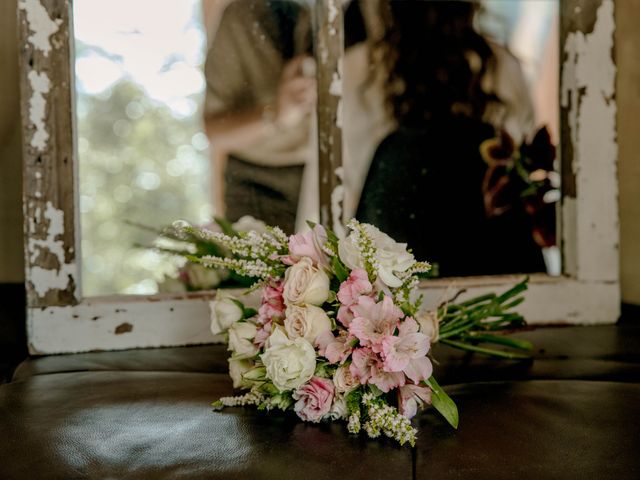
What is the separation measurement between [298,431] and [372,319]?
0.16m

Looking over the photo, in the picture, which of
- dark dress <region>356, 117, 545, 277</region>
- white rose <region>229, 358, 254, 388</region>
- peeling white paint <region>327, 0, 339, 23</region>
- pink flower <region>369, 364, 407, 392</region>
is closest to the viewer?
pink flower <region>369, 364, 407, 392</region>

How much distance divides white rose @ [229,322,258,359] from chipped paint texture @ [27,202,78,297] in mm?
500

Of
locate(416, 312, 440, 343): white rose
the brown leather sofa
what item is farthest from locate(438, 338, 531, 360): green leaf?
locate(416, 312, 440, 343): white rose

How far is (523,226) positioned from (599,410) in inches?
52.1

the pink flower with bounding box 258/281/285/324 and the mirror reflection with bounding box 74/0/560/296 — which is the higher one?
the mirror reflection with bounding box 74/0/560/296

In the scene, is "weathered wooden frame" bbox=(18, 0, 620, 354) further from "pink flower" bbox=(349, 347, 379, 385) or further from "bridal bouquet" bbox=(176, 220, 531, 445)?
"pink flower" bbox=(349, 347, 379, 385)

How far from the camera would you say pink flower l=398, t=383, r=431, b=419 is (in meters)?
0.77

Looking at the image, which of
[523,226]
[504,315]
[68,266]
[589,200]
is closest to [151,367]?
[68,266]

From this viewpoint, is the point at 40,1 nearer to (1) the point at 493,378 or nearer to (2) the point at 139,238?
(1) the point at 493,378

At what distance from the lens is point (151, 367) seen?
1094 millimetres

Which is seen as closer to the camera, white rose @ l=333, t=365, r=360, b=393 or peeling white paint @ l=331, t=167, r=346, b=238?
white rose @ l=333, t=365, r=360, b=393

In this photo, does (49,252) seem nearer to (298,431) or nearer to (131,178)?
(298,431)

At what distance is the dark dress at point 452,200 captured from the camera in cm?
204

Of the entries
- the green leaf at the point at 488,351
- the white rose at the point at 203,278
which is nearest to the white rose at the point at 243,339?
the green leaf at the point at 488,351
